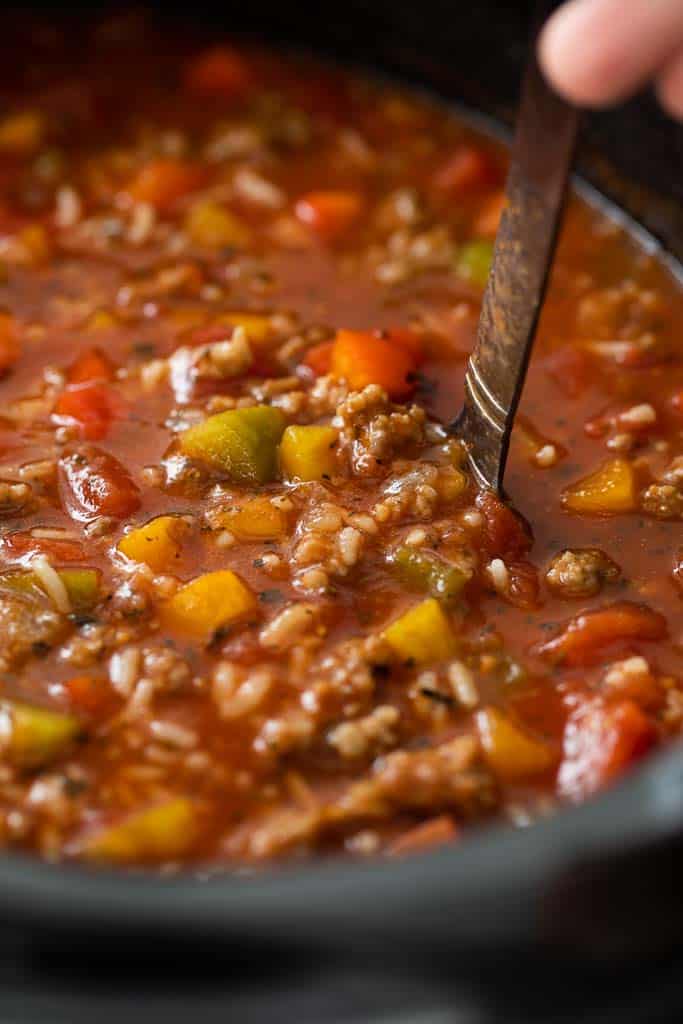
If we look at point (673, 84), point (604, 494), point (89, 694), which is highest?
point (673, 84)

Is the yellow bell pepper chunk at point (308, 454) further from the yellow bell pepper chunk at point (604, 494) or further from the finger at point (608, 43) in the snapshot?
the finger at point (608, 43)

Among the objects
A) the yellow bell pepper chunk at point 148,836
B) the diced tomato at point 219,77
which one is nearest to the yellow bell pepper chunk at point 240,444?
the yellow bell pepper chunk at point 148,836

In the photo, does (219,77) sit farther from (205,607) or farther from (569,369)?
(205,607)

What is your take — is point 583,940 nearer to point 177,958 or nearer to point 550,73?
point 177,958

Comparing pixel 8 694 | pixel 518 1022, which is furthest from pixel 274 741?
pixel 518 1022

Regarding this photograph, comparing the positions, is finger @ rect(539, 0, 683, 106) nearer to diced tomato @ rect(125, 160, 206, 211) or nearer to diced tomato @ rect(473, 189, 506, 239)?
diced tomato @ rect(473, 189, 506, 239)

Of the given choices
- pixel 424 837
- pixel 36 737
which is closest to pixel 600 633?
pixel 424 837
